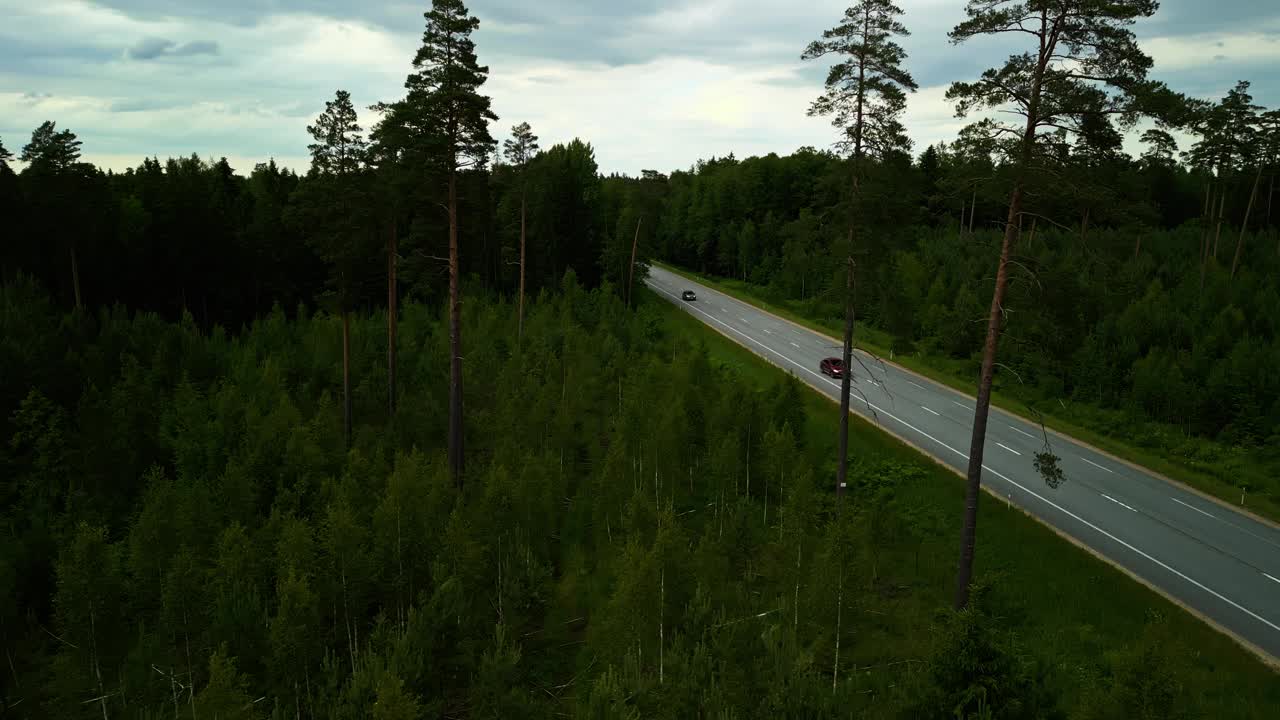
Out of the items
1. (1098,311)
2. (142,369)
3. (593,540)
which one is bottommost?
(593,540)

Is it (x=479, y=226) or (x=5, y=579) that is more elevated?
(x=479, y=226)

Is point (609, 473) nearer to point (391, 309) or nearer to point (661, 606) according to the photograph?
point (661, 606)

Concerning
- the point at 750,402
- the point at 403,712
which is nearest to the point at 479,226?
the point at 750,402

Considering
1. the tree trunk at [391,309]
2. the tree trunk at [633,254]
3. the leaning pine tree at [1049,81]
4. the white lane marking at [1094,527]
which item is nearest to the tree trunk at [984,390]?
the leaning pine tree at [1049,81]

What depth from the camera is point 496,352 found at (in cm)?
4291

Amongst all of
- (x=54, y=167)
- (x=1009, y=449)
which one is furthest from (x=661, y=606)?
(x=54, y=167)

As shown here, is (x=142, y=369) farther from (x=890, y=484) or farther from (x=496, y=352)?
(x=890, y=484)

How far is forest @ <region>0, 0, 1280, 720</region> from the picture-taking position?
1412 cm

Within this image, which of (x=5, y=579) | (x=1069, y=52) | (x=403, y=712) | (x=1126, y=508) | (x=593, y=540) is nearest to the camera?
(x=403, y=712)

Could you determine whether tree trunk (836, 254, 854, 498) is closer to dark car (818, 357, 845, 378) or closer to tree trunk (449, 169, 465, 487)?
tree trunk (449, 169, 465, 487)

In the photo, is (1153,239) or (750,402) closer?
(750,402)

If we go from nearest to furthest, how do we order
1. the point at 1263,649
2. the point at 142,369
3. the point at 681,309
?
the point at 1263,649 < the point at 142,369 < the point at 681,309

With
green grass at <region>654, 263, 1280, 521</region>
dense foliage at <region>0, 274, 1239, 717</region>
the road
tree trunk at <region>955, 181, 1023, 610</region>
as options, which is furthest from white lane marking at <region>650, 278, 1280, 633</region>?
tree trunk at <region>955, 181, 1023, 610</region>

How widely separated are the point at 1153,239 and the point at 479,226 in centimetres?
6307
